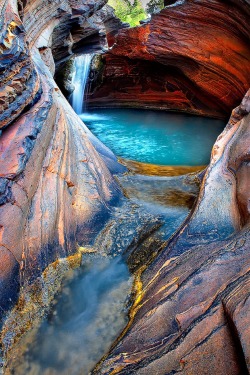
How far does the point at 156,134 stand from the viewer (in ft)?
31.4

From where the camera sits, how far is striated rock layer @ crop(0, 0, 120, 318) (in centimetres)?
310

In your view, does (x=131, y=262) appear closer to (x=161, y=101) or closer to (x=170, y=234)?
(x=170, y=234)

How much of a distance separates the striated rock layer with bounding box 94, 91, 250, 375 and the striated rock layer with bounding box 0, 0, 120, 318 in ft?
3.33

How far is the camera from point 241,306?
1.96 m

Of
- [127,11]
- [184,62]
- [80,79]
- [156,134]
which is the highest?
[127,11]

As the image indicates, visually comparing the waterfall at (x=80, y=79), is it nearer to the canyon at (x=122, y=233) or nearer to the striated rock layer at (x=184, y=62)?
the striated rock layer at (x=184, y=62)

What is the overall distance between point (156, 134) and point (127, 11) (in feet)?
65.1

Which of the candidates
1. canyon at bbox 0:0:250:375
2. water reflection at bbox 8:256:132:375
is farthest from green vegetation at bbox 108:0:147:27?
water reflection at bbox 8:256:132:375

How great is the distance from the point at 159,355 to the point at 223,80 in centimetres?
880

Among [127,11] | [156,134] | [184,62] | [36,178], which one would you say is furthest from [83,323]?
[127,11]

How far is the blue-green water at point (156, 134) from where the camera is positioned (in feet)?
25.9

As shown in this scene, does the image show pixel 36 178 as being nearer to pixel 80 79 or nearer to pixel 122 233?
pixel 122 233

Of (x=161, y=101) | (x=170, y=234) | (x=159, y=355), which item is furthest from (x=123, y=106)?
(x=159, y=355)

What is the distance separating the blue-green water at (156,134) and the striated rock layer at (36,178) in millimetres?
3143
